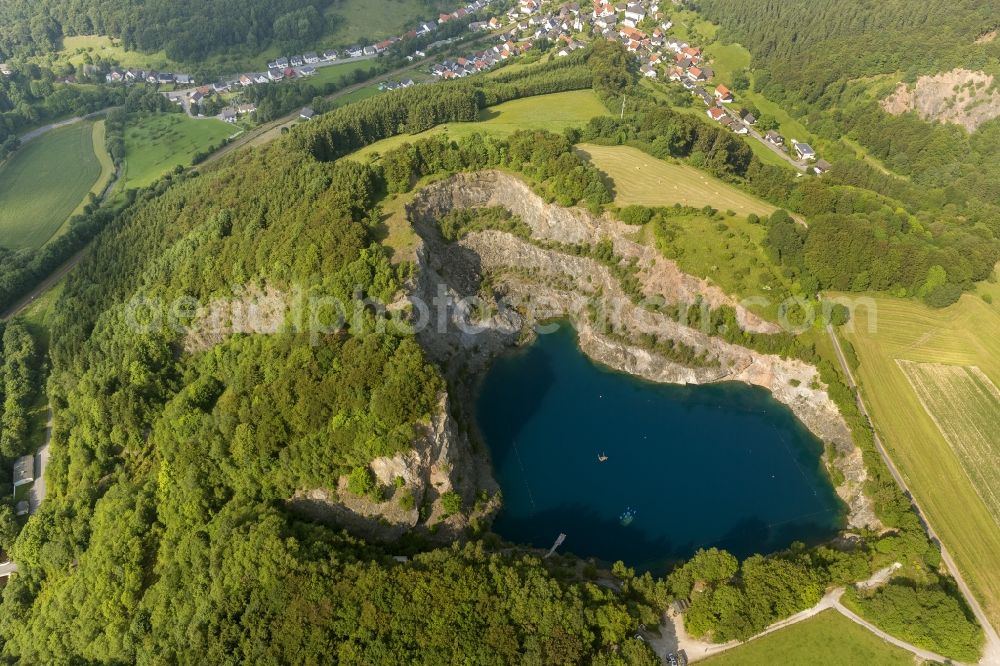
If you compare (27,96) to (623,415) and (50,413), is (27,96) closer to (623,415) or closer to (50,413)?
(50,413)

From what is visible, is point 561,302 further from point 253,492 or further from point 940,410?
point 253,492

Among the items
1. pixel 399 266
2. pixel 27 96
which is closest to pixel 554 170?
pixel 399 266

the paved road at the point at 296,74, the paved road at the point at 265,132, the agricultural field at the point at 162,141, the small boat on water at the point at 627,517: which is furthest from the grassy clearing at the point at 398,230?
the paved road at the point at 296,74

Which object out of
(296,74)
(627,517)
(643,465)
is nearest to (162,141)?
(296,74)

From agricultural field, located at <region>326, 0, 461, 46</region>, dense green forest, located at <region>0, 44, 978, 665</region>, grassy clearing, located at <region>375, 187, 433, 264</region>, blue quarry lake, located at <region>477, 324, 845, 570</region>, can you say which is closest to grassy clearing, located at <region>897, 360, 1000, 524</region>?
dense green forest, located at <region>0, 44, 978, 665</region>

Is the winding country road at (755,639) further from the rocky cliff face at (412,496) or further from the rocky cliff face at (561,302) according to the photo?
the rocky cliff face at (412,496)

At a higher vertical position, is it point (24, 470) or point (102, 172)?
point (102, 172)
